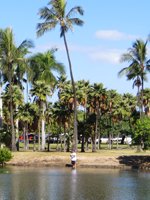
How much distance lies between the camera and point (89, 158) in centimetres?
6303

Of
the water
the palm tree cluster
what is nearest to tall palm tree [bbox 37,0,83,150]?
the palm tree cluster

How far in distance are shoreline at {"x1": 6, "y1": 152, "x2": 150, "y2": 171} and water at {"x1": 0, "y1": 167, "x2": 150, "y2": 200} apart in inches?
404

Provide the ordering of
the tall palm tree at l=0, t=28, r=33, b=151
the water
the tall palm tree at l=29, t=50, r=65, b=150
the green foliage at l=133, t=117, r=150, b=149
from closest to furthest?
1. the water
2. the green foliage at l=133, t=117, r=150, b=149
3. the tall palm tree at l=0, t=28, r=33, b=151
4. the tall palm tree at l=29, t=50, r=65, b=150

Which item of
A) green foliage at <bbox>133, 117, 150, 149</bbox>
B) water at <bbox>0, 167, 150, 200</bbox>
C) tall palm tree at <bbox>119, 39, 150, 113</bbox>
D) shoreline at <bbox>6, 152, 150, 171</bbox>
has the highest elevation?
tall palm tree at <bbox>119, 39, 150, 113</bbox>

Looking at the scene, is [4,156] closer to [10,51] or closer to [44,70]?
[10,51]

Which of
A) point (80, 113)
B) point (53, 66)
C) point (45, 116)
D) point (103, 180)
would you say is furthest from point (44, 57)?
point (103, 180)

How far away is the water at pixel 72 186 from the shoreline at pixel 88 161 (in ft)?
33.7

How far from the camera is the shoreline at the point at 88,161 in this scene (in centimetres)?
6150

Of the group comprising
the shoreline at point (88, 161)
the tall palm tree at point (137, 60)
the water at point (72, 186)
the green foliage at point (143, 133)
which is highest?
the tall palm tree at point (137, 60)

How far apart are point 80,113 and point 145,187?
72486 millimetres

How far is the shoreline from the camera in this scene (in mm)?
61500

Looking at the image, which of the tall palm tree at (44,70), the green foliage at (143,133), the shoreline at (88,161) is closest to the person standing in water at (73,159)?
the shoreline at (88,161)

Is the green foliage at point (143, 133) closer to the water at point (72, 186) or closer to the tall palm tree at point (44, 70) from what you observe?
the water at point (72, 186)

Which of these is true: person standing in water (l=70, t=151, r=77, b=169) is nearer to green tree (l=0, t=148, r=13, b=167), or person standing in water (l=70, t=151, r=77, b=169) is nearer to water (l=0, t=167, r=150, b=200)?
green tree (l=0, t=148, r=13, b=167)
